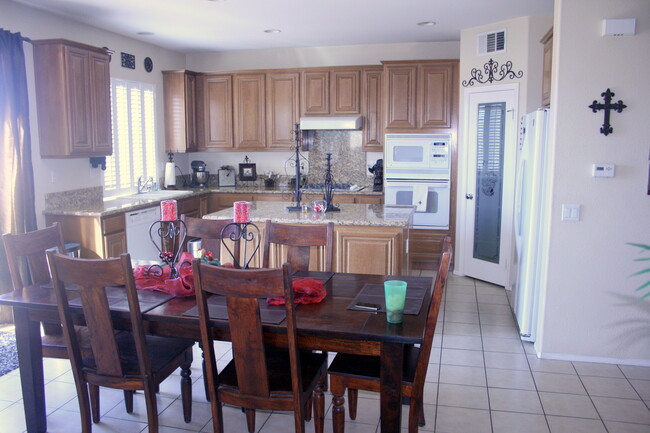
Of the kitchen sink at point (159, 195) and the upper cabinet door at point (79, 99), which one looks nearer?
the upper cabinet door at point (79, 99)

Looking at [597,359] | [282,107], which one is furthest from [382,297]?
[282,107]

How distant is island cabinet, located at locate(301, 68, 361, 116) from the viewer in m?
6.43

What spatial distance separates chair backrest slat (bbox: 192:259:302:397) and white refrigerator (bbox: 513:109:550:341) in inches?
91.2

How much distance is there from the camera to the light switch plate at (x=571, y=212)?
11.7 feet

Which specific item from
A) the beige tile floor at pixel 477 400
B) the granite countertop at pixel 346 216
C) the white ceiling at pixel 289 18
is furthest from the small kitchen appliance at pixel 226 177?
the beige tile floor at pixel 477 400

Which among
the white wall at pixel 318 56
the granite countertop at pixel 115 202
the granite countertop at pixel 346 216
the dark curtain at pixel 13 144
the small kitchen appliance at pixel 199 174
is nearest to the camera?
the granite countertop at pixel 346 216

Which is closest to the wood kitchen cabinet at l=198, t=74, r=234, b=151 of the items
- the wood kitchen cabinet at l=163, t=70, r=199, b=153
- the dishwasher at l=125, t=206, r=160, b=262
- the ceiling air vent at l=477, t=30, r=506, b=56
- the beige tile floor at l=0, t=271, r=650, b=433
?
the wood kitchen cabinet at l=163, t=70, r=199, b=153

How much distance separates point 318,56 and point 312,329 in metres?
5.26

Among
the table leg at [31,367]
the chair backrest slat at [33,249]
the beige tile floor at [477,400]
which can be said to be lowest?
the beige tile floor at [477,400]

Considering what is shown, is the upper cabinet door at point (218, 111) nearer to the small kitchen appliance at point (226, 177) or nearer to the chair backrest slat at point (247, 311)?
the small kitchen appliance at point (226, 177)

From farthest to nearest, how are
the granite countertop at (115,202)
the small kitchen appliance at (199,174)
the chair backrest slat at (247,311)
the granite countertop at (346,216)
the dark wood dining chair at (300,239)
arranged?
the small kitchen appliance at (199,174) < the granite countertop at (115,202) < the granite countertop at (346,216) < the dark wood dining chair at (300,239) < the chair backrest slat at (247,311)

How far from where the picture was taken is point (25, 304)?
8.26 feet

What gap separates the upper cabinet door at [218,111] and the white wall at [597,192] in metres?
4.23

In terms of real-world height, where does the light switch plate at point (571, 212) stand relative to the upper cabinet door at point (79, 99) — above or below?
below
